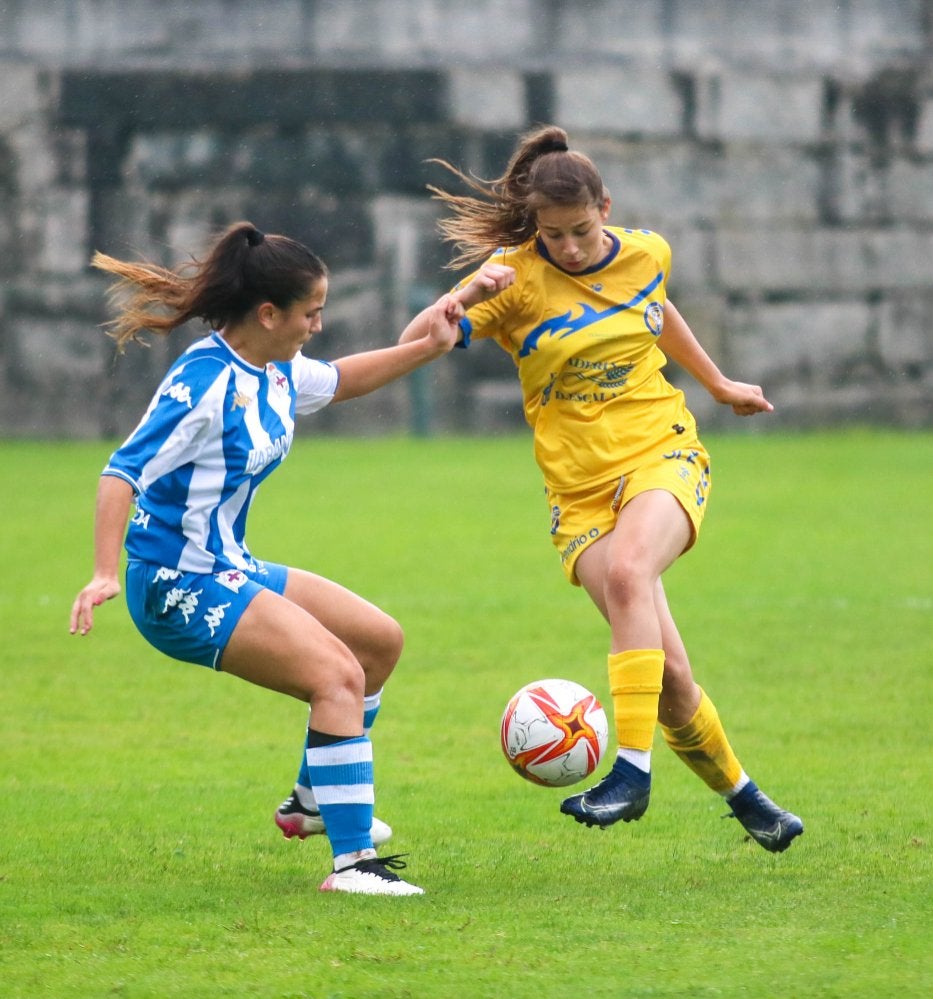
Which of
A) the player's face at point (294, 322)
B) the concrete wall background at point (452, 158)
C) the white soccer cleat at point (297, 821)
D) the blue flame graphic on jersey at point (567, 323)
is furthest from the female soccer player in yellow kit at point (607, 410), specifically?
the concrete wall background at point (452, 158)

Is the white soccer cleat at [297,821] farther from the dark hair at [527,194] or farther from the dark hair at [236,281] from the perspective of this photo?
the dark hair at [527,194]

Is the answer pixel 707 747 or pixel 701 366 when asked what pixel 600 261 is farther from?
pixel 707 747

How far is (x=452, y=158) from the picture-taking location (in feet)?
73.4

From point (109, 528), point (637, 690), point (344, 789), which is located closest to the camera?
point (109, 528)

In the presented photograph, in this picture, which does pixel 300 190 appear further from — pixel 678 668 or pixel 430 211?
pixel 678 668

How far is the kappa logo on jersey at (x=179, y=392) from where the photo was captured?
4.77 metres

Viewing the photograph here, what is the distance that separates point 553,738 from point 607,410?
41.3 inches

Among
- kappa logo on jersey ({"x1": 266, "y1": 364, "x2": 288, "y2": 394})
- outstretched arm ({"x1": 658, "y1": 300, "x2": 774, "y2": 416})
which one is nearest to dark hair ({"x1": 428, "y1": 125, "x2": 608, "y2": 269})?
outstretched arm ({"x1": 658, "y1": 300, "x2": 774, "y2": 416})

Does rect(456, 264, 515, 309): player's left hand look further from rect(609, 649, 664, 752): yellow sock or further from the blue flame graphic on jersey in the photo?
rect(609, 649, 664, 752): yellow sock

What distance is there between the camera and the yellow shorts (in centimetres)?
543

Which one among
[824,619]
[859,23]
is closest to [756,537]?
[824,619]

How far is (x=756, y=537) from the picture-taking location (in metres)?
13.7

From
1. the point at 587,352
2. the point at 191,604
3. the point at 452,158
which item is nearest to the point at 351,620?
the point at 191,604

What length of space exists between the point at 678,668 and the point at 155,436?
1752 mm
